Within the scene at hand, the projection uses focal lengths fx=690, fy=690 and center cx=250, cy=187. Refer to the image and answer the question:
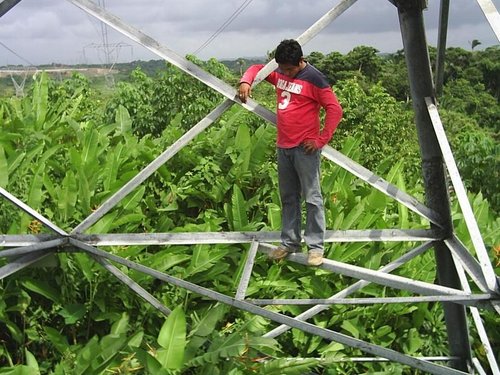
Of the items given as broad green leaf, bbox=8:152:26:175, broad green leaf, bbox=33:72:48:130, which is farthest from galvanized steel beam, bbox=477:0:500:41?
broad green leaf, bbox=33:72:48:130

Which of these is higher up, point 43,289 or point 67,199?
point 67,199

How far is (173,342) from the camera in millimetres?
3842

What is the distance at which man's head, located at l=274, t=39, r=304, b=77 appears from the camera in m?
3.32

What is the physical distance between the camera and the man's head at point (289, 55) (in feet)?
10.9

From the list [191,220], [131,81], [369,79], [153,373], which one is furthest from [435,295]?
[369,79]

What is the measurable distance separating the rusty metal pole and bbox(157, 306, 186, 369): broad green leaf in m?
1.54

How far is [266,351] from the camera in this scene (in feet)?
14.2

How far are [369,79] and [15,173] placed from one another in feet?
91.5

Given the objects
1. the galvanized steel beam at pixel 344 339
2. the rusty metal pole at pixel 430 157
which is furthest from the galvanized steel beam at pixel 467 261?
the galvanized steel beam at pixel 344 339

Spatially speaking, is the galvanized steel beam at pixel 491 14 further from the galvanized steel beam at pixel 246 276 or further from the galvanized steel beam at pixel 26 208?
the galvanized steel beam at pixel 26 208

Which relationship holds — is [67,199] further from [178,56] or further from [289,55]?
[289,55]

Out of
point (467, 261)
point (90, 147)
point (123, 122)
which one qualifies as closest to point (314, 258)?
point (467, 261)

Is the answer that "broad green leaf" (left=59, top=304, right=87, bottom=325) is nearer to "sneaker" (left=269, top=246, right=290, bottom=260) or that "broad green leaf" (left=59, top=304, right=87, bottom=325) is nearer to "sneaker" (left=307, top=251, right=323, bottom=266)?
"sneaker" (left=269, top=246, right=290, bottom=260)

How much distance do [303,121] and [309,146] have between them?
→ 0.13m
